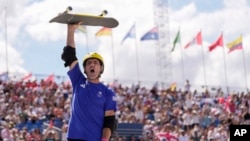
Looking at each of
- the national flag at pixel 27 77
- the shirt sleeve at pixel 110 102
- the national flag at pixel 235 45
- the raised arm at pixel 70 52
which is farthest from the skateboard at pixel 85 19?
the national flag at pixel 235 45

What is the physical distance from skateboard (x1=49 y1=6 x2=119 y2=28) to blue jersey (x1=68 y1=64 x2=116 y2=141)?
0.63 m

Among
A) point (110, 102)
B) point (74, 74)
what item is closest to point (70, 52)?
point (74, 74)

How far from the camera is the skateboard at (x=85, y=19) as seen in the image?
724cm

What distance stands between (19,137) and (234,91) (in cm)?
1752

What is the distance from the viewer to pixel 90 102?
7.36 meters

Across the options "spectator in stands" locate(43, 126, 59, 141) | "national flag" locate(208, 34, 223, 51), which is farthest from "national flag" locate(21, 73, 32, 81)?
"national flag" locate(208, 34, 223, 51)

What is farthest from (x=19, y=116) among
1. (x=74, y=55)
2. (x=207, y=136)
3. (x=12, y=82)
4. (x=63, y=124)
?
(x=74, y=55)

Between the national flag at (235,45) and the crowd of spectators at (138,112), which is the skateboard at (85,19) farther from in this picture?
the national flag at (235,45)

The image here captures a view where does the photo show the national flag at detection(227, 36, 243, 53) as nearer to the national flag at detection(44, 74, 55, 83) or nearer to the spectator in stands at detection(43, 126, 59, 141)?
the national flag at detection(44, 74, 55, 83)

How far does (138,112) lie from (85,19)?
17501mm

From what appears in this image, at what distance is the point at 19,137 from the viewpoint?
19.2m

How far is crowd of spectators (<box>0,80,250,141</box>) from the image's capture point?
20.8 m

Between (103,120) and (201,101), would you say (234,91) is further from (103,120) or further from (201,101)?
(103,120)

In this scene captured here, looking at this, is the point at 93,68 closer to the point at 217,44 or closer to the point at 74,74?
the point at 74,74
